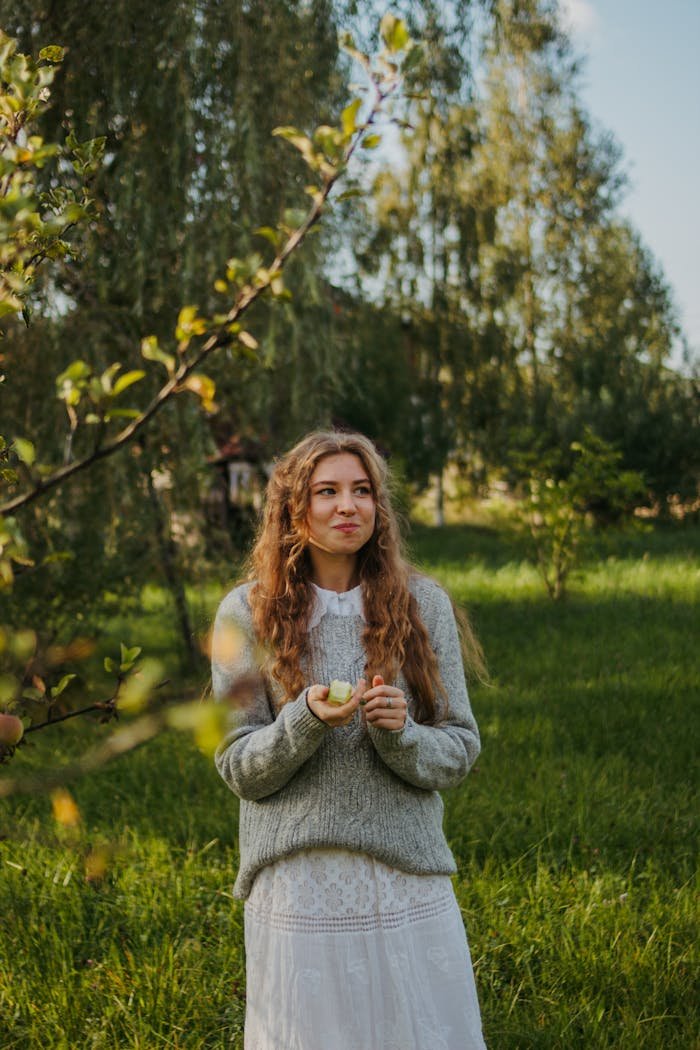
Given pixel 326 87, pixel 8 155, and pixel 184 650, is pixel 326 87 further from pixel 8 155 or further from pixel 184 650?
pixel 8 155

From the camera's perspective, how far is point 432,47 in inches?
283

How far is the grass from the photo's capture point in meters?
2.76

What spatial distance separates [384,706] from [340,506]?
0.45 m

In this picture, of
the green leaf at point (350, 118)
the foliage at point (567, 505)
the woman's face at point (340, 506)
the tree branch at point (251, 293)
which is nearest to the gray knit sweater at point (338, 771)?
the woman's face at point (340, 506)

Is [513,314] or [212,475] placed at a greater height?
[513,314]

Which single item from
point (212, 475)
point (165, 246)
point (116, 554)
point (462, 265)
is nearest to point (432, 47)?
point (165, 246)

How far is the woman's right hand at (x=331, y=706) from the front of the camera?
1719 millimetres

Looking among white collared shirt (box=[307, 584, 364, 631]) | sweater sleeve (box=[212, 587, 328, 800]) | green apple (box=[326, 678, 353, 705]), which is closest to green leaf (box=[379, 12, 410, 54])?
green apple (box=[326, 678, 353, 705])

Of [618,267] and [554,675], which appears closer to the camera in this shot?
[554,675]

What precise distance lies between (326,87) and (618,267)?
62.2ft

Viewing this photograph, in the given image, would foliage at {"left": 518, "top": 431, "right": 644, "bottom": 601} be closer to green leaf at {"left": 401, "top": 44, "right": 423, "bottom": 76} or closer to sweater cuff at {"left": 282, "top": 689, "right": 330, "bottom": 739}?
sweater cuff at {"left": 282, "top": 689, "right": 330, "bottom": 739}

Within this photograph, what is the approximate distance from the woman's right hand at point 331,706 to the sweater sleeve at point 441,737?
0.46ft

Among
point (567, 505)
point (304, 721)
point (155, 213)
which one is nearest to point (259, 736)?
point (304, 721)

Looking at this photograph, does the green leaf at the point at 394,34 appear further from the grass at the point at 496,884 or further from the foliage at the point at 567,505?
the foliage at the point at 567,505
